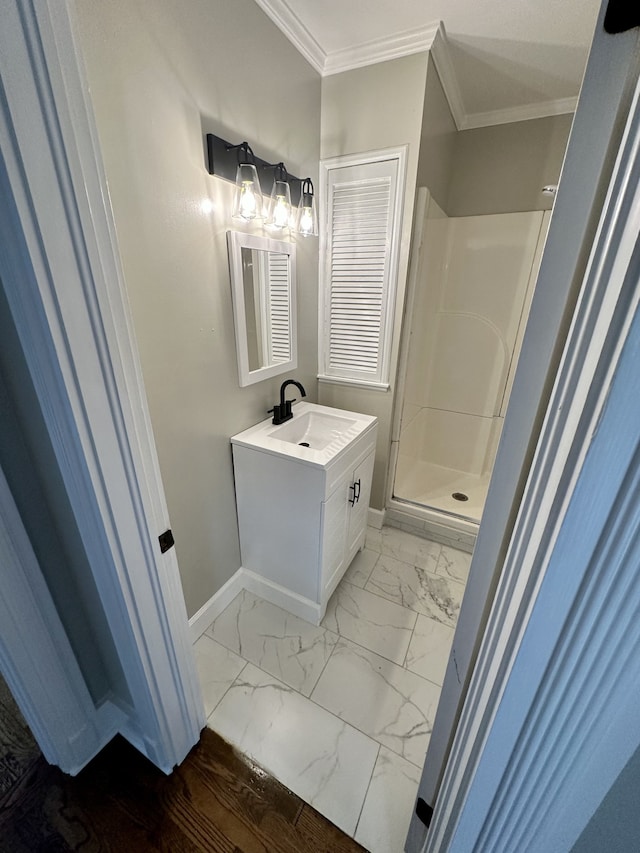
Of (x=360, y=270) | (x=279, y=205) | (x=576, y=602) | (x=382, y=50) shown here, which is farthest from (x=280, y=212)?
(x=576, y=602)

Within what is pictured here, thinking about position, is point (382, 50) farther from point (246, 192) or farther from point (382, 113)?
point (246, 192)

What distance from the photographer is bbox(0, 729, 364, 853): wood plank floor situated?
97 cm

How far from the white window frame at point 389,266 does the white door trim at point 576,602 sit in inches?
62.1

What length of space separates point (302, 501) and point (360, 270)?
50.0 inches

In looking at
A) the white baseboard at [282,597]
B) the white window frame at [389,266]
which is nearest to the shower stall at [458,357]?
the white window frame at [389,266]

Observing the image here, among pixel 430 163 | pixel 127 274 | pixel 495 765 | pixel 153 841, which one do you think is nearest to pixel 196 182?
pixel 127 274

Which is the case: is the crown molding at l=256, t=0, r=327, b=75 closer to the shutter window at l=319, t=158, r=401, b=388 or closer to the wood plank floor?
the shutter window at l=319, t=158, r=401, b=388

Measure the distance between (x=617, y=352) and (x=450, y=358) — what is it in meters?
2.50

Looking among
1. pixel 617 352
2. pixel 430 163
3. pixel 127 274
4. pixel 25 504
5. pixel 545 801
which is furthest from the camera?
pixel 430 163

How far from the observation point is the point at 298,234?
1679mm

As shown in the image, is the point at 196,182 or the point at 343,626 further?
the point at 343,626

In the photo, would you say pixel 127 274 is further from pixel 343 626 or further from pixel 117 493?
pixel 343 626

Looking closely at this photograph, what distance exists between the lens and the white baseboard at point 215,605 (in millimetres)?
1544

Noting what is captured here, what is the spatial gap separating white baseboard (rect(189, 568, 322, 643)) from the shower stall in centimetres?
91
